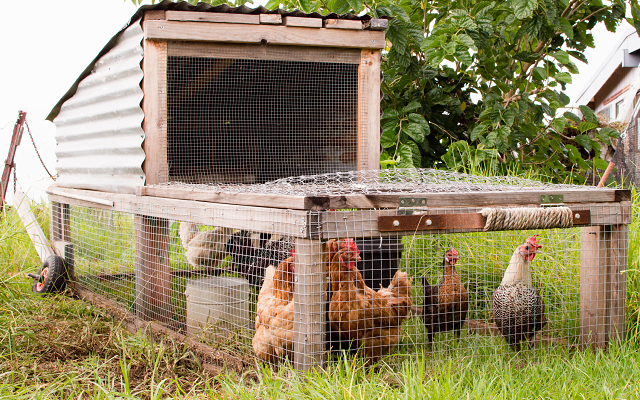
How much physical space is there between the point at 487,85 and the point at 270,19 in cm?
296

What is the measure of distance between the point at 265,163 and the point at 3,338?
2277mm

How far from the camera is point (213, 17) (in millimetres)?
3209

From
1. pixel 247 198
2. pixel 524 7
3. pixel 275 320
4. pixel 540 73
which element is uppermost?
pixel 524 7

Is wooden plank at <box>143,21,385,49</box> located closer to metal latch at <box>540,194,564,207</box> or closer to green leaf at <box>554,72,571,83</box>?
metal latch at <box>540,194,564,207</box>

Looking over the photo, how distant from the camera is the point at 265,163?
170 inches

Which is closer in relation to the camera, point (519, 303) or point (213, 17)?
point (519, 303)

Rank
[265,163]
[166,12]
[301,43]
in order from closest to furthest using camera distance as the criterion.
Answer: [166,12] < [301,43] < [265,163]

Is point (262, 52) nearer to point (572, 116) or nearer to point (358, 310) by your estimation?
point (358, 310)

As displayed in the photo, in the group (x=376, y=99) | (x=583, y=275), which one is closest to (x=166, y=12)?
(x=376, y=99)

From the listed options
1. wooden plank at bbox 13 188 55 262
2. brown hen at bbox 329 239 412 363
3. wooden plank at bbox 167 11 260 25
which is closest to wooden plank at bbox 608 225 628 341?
brown hen at bbox 329 239 412 363

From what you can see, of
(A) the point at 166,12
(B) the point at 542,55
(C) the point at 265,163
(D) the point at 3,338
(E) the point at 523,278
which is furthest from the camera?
(B) the point at 542,55

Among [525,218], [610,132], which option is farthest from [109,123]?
[610,132]

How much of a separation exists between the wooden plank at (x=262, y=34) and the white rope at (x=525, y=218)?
1695mm

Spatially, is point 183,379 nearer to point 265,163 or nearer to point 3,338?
point 3,338
